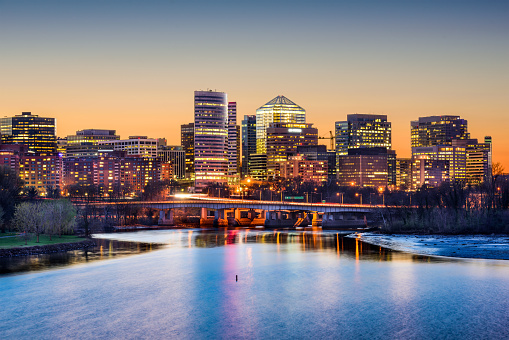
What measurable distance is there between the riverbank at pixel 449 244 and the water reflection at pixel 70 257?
41.4 metres

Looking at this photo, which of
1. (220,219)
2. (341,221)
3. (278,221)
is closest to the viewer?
(341,221)

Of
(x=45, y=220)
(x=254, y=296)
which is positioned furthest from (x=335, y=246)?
(x=45, y=220)

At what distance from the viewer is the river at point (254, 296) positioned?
41000 mm

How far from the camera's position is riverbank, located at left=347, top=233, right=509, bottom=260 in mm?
80375

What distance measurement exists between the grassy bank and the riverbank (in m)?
52.3

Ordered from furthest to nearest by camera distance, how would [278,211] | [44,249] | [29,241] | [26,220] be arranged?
1. [278,211]
2. [26,220]
3. [29,241]
4. [44,249]

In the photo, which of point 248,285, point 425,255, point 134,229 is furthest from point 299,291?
point 134,229

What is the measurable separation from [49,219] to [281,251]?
3874cm

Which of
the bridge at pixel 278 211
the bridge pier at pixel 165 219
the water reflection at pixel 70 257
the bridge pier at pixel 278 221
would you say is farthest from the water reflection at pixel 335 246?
the bridge pier at pixel 165 219

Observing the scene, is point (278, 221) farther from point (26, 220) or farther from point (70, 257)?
point (70, 257)

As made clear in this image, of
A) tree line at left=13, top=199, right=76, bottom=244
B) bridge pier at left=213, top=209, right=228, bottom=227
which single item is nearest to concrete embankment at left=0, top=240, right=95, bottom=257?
tree line at left=13, top=199, right=76, bottom=244

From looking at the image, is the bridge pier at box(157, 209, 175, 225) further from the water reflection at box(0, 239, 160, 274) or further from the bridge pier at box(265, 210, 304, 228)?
the water reflection at box(0, 239, 160, 274)

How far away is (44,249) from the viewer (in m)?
83.8

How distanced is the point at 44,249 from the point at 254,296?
43843mm
